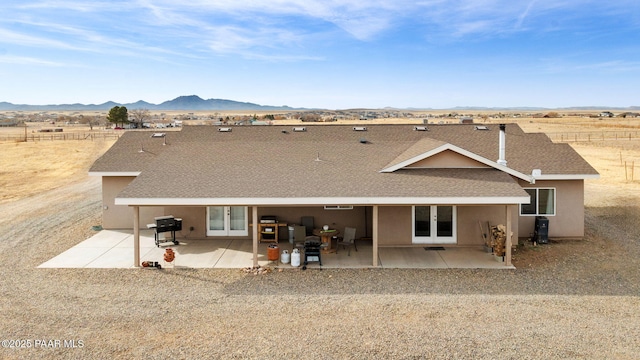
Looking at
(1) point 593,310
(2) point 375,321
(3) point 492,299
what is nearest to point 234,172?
(2) point 375,321

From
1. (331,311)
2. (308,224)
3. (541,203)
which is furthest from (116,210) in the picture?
(541,203)

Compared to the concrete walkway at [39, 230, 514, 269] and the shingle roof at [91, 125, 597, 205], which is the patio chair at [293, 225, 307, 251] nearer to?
the concrete walkway at [39, 230, 514, 269]

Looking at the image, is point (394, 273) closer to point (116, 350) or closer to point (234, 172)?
point (234, 172)

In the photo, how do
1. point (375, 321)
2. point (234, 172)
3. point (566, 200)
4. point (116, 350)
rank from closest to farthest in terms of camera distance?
point (116, 350) → point (375, 321) → point (234, 172) → point (566, 200)

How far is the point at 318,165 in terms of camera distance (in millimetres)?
16562

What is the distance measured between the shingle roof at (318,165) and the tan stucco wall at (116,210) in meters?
0.57

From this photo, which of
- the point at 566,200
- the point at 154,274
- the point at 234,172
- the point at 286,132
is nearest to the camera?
the point at 154,274

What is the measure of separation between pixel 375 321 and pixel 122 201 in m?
7.89

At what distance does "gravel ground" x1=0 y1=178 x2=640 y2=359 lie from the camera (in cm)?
893

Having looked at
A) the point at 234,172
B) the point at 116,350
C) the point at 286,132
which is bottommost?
Result: the point at 116,350

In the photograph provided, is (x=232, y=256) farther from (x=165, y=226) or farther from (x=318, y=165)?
(x=318, y=165)

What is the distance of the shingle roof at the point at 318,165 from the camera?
45.1ft

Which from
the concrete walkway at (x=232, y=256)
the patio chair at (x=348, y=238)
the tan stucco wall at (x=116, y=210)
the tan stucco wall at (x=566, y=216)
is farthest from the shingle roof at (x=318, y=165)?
the concrete walkway at (x=232, y=256)

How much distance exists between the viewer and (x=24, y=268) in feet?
45.5
